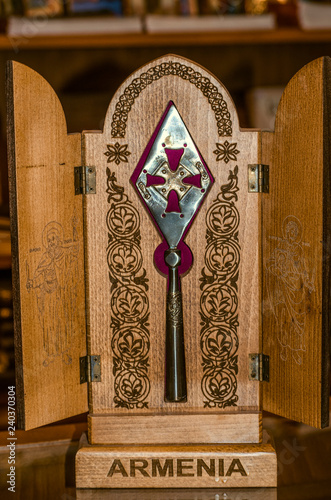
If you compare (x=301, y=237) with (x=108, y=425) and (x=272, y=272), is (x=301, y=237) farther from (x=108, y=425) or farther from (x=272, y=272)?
(x=108, y=425)

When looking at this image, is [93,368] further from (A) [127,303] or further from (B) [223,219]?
(B) [223,219]

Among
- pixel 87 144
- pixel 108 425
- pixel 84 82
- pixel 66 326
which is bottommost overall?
pixel 108 425

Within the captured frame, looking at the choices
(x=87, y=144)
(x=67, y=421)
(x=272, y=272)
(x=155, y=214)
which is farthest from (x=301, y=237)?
(x=67, y=421)

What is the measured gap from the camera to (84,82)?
1.91m

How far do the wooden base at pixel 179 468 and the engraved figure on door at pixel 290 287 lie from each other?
15cm

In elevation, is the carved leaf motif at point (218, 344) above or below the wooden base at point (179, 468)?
above

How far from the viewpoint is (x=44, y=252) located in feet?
2.55

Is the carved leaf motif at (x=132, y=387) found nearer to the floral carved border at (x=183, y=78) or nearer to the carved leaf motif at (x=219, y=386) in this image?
the carved leaf motif at (x=219, y=386)

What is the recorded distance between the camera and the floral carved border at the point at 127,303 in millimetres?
799

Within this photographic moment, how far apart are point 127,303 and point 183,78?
32cm

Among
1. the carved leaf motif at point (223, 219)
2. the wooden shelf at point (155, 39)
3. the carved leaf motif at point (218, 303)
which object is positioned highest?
the wooden shelf at point (155, 39)

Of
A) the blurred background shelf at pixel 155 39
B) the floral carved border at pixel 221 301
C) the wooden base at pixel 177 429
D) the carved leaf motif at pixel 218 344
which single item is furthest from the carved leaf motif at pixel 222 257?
the blurred background shelf at pixel 155 39

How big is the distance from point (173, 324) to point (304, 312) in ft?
0.58

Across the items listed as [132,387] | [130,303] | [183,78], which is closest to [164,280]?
[130,303]
